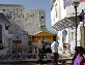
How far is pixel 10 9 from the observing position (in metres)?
42.3

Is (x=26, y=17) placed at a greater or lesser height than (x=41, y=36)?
greater

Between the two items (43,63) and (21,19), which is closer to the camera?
(43,63)

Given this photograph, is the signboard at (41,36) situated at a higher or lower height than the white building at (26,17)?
lower

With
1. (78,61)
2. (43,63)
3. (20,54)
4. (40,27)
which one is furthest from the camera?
(40,27)

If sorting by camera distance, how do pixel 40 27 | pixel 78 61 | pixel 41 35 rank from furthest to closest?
1. pixel 40 27
2. pixel 41 35
3. pixel 78 61

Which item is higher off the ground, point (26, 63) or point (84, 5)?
point (84, 5)

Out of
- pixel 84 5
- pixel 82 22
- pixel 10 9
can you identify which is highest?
pixel 10 9

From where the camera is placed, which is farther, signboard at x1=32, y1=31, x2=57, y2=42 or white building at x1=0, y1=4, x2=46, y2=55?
white building at x1=0, y1=4, x2=46, y2=55

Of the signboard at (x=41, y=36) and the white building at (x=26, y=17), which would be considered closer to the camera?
the signboard at (x=41, y=36)

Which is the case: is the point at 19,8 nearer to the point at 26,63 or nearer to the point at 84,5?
the point at 84,5

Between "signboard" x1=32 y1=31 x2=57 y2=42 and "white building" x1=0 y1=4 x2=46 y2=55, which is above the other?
"white building" x1=0 y1=4 x2=46 y2=55

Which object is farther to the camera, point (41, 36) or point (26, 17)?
point (26, 17)

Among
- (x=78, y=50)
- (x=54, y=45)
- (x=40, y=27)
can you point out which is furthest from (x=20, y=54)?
(x=40, y=27)

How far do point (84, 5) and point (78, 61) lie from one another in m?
14.0
